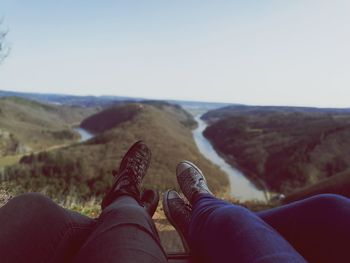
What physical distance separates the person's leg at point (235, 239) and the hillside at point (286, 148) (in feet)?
119

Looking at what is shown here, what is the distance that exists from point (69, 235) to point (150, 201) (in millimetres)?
445

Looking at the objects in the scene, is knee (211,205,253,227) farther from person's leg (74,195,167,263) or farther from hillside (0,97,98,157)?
hillside (0,97,98,157)

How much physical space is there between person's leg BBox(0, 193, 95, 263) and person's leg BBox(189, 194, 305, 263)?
360 millimetres

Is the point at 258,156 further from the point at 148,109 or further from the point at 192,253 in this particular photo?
the point at 192,253

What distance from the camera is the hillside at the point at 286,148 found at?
3994 centimetres

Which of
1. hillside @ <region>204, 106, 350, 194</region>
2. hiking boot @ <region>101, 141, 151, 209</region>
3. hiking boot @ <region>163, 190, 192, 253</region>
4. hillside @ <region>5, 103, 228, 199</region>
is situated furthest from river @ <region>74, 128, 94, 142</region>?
Result: hiking boot @ <region>163, 190, 192, 253</region>

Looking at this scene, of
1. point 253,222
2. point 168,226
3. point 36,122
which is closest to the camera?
point 253,222

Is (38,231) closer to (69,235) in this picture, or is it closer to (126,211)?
(69,235)

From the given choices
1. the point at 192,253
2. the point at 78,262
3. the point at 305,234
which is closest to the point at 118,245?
the point at 78,262

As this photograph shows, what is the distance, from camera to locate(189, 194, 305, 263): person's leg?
2.77 feet

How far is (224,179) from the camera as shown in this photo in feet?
131

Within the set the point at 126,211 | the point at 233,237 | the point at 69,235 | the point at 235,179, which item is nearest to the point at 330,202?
the point at 233,237

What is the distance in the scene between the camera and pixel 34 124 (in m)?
88.5

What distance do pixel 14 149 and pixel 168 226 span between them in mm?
63967
